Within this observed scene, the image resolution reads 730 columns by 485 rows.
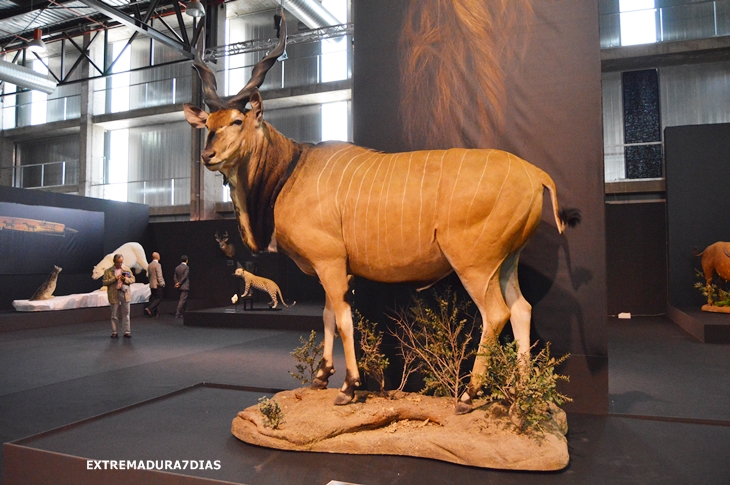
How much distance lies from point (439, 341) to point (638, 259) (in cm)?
957

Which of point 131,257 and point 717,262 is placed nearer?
point 717,262

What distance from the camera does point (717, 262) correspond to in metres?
8.74

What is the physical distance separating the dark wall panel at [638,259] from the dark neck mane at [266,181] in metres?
9.50

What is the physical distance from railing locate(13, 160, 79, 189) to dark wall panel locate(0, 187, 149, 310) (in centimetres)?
493

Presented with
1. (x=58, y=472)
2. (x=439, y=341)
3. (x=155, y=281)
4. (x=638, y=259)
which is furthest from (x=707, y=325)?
(x=155, y=281)

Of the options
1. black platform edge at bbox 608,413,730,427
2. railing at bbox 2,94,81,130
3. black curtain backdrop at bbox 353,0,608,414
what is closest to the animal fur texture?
railing at bbox 2,94,81,130

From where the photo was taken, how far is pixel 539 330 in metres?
3.27

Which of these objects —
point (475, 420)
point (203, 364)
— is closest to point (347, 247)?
point (475, 420)

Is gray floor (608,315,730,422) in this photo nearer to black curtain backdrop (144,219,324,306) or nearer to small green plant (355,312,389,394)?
small green plant (355,312,389,394)

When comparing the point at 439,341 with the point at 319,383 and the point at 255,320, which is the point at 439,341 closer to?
the point at 319,383

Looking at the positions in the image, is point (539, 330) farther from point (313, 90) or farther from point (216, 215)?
point (216, 215)

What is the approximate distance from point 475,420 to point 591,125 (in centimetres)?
190

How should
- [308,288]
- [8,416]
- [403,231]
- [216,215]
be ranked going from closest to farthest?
[403,231], [8,416], [308,288], [216,215]

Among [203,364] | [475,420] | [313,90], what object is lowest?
[203,364]
